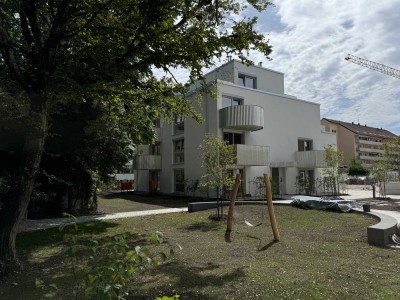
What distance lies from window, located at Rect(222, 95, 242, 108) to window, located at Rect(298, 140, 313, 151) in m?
7.59

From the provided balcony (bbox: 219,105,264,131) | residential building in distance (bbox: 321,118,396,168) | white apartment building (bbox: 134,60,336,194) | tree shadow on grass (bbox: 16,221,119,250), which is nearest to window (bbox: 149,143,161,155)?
white apartment building (bbox: 134,60,336,194)

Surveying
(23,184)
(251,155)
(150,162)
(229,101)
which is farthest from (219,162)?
(150,162)

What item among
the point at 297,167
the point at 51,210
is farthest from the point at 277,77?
the point at 51,210

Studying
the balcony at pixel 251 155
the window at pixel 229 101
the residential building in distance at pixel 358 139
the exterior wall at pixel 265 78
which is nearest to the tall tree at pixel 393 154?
the exterior wall at pixel 265 78

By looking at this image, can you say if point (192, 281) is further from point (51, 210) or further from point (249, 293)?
point (51, 210)

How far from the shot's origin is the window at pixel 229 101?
82.2 feet

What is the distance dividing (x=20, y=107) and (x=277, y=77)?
25.6 metres

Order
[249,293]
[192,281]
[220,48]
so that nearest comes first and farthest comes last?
[249,293] → [192,281] → [220,48]

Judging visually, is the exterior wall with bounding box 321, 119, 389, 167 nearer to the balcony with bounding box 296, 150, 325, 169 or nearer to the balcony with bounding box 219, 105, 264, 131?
the balcony with bounding box 296, 150, 325, 169

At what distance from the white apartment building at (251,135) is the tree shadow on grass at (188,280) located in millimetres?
16984

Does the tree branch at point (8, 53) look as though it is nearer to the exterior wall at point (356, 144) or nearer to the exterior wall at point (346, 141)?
the exterior wall at point (356, 144)

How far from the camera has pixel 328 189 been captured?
27.8m

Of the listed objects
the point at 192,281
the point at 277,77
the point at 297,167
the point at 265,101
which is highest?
the point at 277,77

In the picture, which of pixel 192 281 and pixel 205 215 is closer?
pixel 192 281
